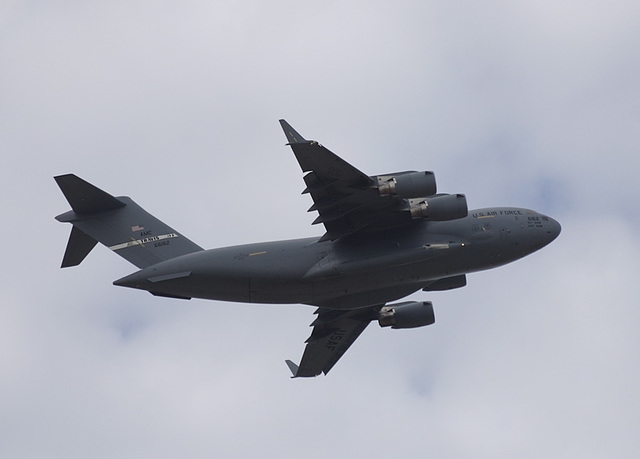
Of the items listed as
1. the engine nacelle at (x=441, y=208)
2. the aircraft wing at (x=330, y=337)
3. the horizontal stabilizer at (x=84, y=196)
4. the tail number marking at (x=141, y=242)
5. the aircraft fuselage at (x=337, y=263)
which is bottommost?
the aircraft wing at (x=330, y=337)

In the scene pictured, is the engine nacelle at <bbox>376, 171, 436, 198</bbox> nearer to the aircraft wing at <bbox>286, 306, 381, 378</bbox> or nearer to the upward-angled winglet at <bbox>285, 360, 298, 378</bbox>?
the aircraft wing at <bbox>286, 306, 381, 378</bbox>

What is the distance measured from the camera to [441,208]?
25.9m

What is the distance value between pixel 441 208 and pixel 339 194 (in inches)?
97.0

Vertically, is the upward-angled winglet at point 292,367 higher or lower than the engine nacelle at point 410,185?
lower

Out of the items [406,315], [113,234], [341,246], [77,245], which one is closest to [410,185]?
[341,246]

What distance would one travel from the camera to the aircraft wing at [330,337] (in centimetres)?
3027

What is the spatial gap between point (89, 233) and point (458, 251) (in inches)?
371

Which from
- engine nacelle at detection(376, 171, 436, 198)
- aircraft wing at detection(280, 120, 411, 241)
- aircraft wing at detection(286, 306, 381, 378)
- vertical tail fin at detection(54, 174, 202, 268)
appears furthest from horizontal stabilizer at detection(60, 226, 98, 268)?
engine nacelle at detection(376, 171, 436, 198)

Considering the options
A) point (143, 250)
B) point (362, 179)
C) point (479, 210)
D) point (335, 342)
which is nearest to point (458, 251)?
point (479, 210)

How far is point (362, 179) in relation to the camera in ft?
83.1

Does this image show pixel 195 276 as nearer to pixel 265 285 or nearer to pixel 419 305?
pixel 265 285

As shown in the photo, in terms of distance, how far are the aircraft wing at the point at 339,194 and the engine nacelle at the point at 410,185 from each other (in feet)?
0.98

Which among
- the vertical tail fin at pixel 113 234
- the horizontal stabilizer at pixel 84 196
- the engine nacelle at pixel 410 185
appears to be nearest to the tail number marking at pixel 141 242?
the vertical tail fin at pixel 113 234

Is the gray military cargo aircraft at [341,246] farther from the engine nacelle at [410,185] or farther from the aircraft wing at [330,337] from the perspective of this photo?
the aircraft wing at [330,337]
